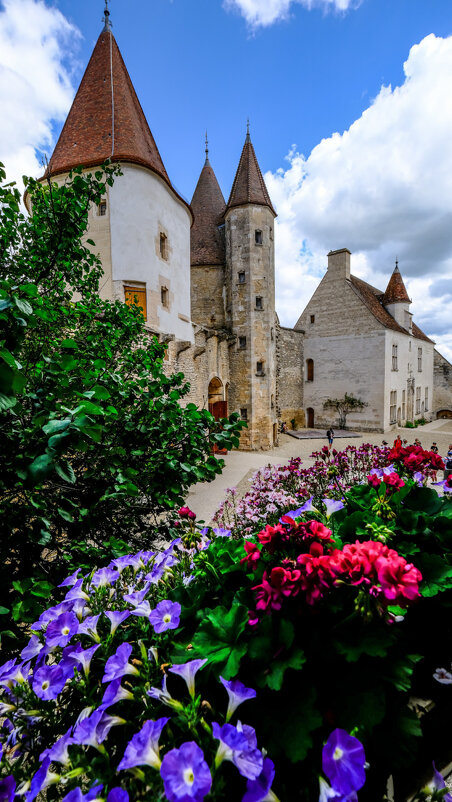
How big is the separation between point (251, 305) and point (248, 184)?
22.6 feet

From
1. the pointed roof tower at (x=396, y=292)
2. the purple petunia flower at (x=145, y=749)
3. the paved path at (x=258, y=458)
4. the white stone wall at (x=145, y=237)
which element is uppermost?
the pointed roof tower at (x=396, y=292)

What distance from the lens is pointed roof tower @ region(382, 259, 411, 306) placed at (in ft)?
87.2

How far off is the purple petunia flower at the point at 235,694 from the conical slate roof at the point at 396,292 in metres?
30.1

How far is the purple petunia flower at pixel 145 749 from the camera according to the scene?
687mm

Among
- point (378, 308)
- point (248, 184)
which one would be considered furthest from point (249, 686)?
point (378, 308)

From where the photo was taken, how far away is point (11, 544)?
73.4 inches

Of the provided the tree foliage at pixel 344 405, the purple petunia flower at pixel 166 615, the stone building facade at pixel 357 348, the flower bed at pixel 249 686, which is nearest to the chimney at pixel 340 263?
the stone building facade at pixel 357 348

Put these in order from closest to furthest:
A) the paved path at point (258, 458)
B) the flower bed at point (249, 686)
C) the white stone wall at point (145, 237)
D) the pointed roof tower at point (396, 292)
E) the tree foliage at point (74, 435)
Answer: the flower bed at point (249, 686), the tree foliage at point (74, 435), the paved path at point (258, 458), the white stone wall at point (145, 237), the pointed roof tower at point (396, 292)

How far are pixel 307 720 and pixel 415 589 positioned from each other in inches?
15.7

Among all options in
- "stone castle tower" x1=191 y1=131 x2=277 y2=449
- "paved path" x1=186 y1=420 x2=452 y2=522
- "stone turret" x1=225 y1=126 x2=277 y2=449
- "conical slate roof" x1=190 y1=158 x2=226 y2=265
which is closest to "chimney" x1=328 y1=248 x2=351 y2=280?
"stone castle tower" x1=191 y1=131 x2=277 y2=449

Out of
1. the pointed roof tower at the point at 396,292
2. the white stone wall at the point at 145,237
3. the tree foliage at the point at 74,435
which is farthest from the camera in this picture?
the pointed roof tower at the point at 396,292

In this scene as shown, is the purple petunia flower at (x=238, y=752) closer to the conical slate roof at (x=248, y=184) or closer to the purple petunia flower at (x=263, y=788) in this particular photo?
the purple petunia flower at (x=263, y=788)

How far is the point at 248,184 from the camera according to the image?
760 inches

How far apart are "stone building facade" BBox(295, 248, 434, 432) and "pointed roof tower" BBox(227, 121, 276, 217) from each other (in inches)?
306
